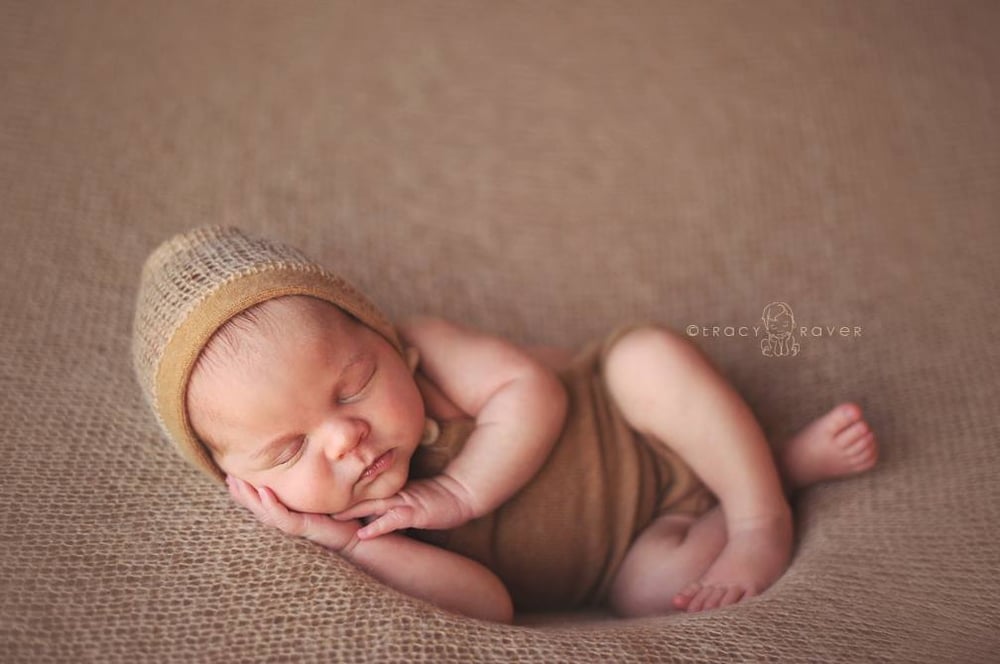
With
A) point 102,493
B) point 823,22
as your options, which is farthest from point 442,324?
point 823,22

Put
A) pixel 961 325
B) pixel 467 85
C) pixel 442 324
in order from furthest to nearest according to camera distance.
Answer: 1. pixel 467 85
2. pixel 961 325
3. pixel 442 324

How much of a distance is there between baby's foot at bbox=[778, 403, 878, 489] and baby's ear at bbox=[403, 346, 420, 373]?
1.82 ft

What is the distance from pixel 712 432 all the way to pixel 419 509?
1.38 ft

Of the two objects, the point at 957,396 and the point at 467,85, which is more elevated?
the point at 467,85

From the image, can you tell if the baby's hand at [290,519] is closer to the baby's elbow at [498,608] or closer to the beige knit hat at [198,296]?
the beige knit hat at [198,296]

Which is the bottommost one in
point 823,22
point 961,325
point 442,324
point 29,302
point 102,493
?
point 102,493

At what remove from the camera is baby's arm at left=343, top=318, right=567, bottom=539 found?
1115 mm

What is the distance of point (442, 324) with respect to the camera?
1.28m

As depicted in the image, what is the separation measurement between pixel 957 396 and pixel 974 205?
1.40ft

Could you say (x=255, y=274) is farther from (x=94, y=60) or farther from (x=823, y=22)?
(x=823, y=22)

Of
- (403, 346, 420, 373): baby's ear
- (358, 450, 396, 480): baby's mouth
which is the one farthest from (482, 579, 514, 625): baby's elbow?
(403, 346, 420, 373): baby's ear

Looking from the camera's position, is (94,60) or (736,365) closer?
(736,365)

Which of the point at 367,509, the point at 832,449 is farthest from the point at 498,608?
the point at 832,449

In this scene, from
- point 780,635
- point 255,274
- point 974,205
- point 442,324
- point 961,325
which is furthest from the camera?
point 974,205
